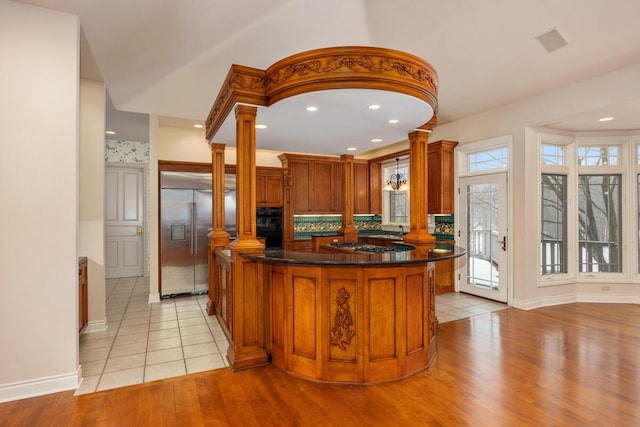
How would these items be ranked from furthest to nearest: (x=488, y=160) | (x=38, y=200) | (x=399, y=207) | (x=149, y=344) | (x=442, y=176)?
(x=399, y=207), (x=442, y=176), (x=488, y=160), (x=149, y=344), (x=38, y=200)

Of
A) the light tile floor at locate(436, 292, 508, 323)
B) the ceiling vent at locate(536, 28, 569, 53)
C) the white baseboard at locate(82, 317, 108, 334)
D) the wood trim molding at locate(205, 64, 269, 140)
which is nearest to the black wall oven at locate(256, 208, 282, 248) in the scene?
the white baseboard at locate(82, 317, 108, 334)

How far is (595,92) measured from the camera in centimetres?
407

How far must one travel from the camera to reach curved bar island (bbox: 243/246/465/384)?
271 cm

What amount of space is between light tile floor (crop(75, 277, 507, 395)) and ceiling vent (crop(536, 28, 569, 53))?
335 cm

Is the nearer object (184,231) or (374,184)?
(184,231)

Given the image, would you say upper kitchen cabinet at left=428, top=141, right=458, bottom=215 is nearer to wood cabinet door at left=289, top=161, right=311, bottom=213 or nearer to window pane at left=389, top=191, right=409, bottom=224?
window pane at left=389, top=191, right=409, bottom=224

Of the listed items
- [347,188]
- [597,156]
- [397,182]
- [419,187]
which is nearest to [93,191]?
[347,188]

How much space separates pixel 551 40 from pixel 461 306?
3.53m

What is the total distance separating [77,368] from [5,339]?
537mm

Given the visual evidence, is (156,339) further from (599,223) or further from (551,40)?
(599,223)

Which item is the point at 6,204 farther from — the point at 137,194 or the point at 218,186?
the point at 137,194

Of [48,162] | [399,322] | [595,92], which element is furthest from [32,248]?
[595,92]

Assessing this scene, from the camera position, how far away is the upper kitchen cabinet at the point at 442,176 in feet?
18.5

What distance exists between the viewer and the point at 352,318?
273cm
